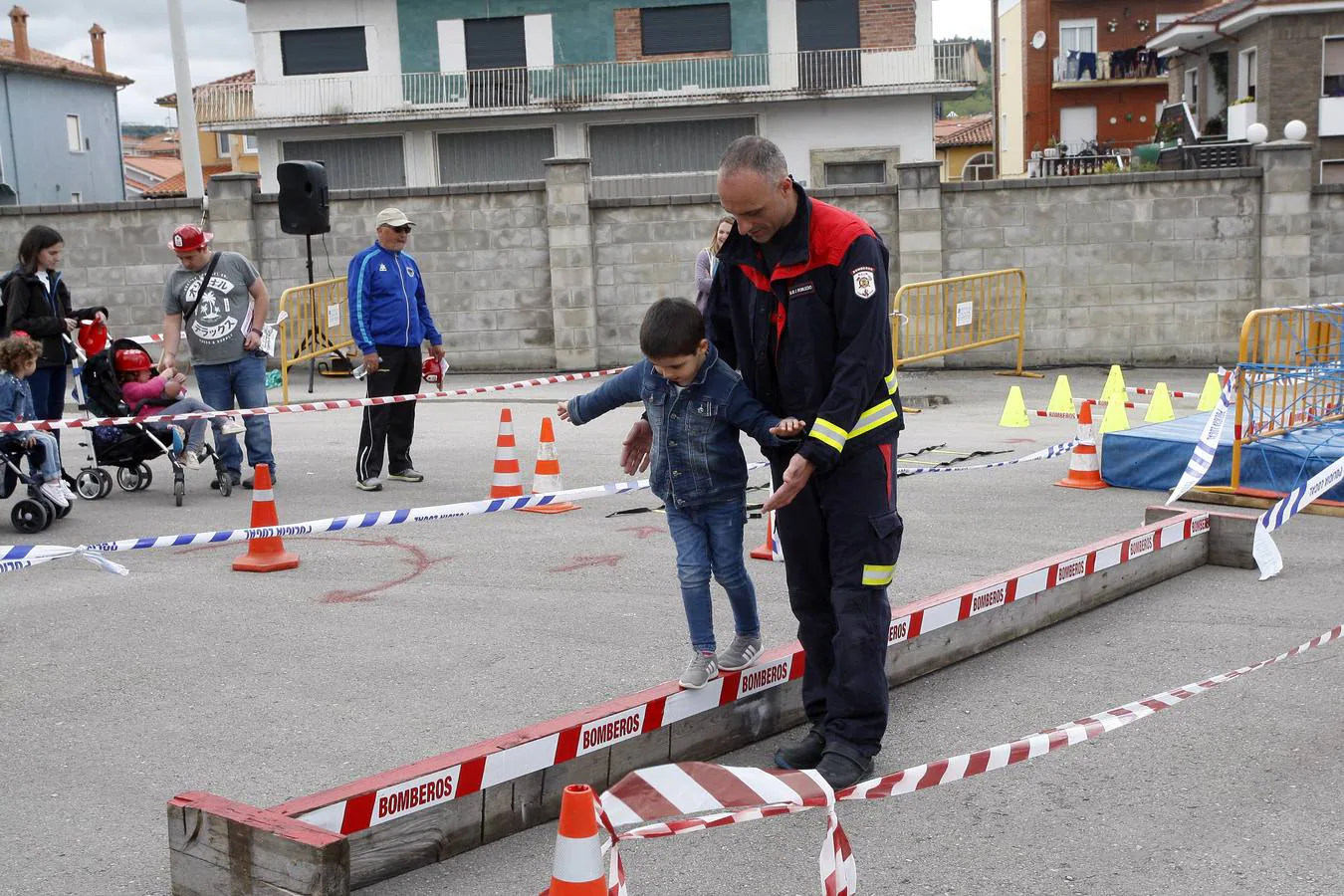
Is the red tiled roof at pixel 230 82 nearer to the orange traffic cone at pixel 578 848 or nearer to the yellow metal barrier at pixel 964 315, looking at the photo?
the yellow metal barrier at pixel 964 315

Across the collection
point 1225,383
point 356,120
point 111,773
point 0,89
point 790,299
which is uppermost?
point 0,89

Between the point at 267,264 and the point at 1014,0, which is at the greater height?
the point at 1014,0

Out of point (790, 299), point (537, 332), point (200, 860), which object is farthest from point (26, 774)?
point (537, 332)

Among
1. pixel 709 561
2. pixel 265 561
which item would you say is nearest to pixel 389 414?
pixel 265 561

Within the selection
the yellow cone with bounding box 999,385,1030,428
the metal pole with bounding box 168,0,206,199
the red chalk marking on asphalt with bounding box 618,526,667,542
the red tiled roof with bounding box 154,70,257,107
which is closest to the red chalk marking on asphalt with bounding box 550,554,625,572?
the red chalk marking on asphalt with bounding box 618,526,667,542

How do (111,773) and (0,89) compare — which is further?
(0,89)

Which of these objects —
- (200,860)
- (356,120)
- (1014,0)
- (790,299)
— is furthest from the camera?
(1014,0)

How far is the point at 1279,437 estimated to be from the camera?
9.14 m

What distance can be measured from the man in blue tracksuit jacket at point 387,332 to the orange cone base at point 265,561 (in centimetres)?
244

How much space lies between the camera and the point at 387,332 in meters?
10.2

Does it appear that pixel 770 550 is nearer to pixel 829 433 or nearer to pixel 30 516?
pixel 829 433

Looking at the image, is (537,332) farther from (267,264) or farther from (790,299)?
(790,299)

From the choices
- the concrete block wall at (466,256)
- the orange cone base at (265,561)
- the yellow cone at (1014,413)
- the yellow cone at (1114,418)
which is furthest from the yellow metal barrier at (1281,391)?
the concrete block wall at (466,256)

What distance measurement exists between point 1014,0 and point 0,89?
42.3 m
